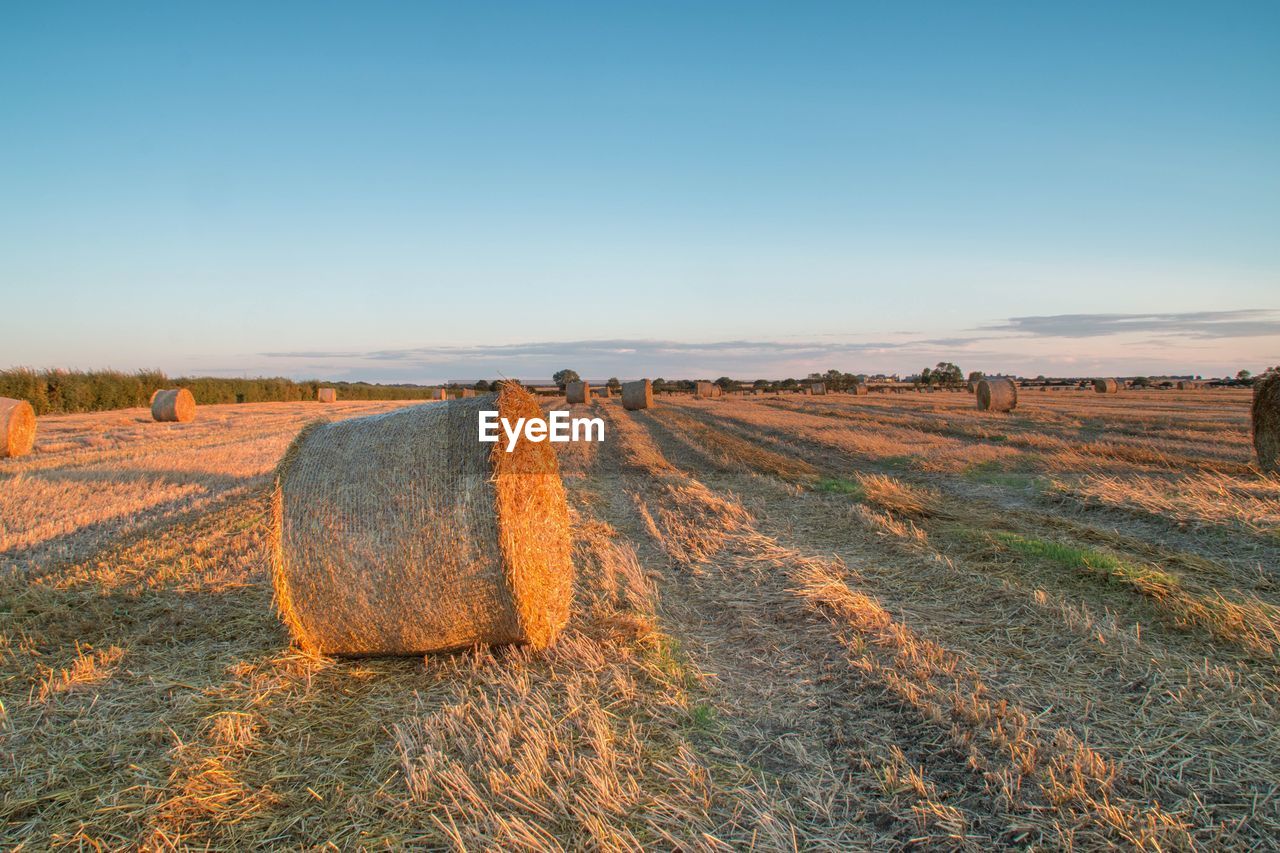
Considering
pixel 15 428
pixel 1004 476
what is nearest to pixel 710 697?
pixel 1004 476

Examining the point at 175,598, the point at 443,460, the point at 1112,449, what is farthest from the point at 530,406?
the point at 1112,449

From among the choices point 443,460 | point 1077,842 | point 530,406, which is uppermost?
point 530,406

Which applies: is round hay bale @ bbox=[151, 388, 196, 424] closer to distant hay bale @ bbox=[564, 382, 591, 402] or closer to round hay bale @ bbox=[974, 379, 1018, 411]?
distant hay bale @ bbox=[564, 382, 591, 402]

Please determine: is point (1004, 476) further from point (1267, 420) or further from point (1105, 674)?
point (1105, 674)

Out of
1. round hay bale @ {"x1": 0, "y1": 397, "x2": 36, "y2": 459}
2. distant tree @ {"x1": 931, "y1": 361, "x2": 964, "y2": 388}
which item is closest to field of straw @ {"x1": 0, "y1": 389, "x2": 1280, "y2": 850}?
round hay bale @ {"x1": 0, "y1": 397, "x2": 36, "y2": 459}

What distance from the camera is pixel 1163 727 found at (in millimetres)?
3785

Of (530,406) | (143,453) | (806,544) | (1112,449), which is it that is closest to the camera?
(530,406)

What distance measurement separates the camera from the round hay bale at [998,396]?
94.5 ft

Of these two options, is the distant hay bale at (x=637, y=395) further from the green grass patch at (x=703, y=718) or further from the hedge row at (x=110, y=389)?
the green grass patch at (x=703, y=718)

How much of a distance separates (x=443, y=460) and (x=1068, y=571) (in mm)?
5694

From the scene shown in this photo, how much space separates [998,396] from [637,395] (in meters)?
16.3

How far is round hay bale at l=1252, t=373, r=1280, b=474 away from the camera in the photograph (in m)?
12.6

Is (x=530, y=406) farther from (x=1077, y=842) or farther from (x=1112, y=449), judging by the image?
(x=1112, y=449)

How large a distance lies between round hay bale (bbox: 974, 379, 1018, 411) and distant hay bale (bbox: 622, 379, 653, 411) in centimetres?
1536
